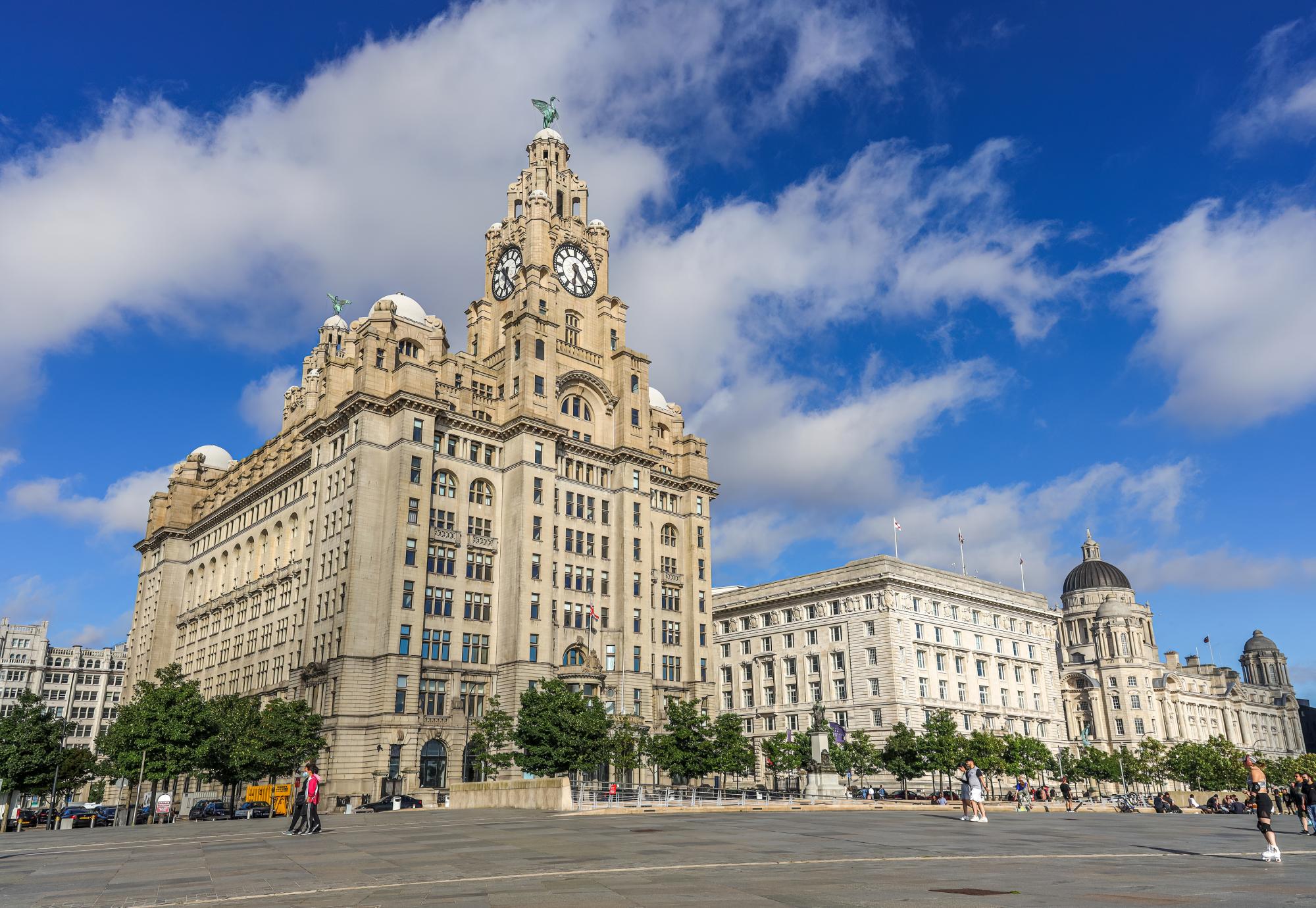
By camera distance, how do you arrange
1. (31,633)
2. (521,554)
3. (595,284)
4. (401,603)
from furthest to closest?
(31,633) < (595,284) < (521,554) < (401,603)

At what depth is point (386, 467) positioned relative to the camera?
271ft

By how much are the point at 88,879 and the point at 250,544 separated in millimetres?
87779

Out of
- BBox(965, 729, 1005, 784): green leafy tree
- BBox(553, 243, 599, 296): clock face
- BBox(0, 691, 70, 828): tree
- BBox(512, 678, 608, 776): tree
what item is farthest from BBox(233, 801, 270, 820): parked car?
BBox(965, 729, 1005, 784): green leafy tree

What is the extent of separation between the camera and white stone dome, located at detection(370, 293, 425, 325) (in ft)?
310

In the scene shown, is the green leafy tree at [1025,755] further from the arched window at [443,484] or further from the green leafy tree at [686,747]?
the arched window at [443,484]

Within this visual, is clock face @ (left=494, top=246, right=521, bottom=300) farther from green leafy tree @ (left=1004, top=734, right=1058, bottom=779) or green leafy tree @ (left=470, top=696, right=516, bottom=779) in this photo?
green leafy tree @ (left=1004, top=734, right=1058, bottom=779)

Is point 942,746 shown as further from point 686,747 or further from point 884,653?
point 686,747

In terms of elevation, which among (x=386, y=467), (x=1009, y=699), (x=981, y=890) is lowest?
(x=981, y=890)

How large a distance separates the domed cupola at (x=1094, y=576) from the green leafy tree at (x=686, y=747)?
130 m

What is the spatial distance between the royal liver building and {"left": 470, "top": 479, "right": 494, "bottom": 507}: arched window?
215 millimetres

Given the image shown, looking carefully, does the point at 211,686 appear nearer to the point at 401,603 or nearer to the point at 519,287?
the point at 401,603

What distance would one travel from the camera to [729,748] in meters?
78.8

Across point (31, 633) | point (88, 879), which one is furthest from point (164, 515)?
point (88, 879)

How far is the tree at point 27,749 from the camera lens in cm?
6250
